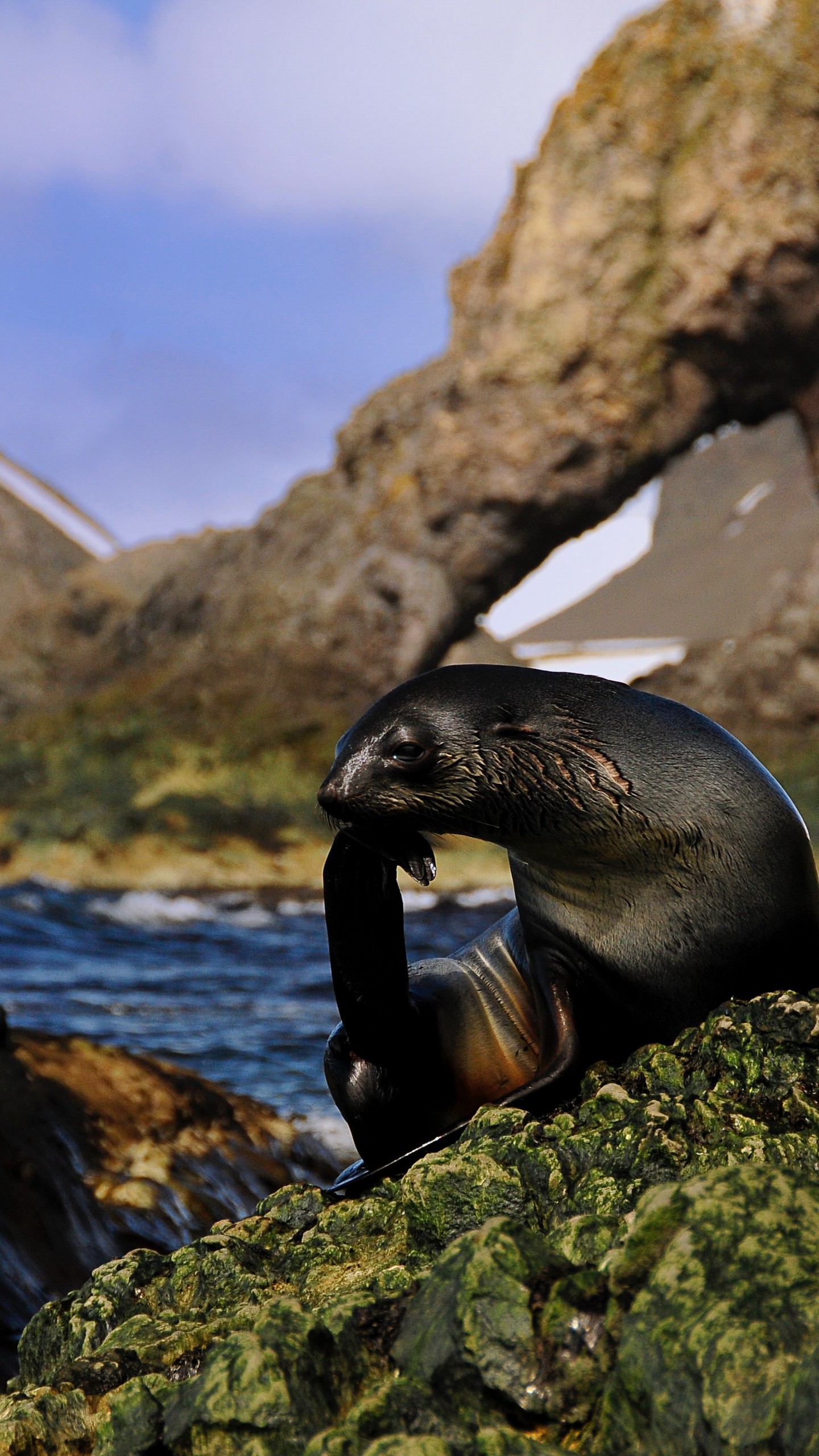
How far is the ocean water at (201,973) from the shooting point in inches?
306

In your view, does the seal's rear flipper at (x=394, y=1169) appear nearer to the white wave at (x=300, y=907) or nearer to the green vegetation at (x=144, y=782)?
the white wave at (x=300, y=907)

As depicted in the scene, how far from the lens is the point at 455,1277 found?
1749 millimetres

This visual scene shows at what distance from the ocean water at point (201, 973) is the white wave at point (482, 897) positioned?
0.04 m

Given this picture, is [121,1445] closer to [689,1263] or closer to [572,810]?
[689,1263]

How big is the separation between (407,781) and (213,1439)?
130 centimetres

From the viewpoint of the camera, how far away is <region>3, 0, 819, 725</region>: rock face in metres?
18.7

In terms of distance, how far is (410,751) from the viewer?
2.73 metres

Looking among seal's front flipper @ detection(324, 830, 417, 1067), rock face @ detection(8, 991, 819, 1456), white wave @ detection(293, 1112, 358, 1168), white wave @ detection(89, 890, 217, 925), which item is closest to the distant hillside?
white wave @ detection(89, 890, 217, 925)

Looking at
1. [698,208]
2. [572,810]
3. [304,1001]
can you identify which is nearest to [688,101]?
[698,208]

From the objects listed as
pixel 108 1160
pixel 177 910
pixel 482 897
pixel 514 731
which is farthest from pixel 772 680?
pixel 514 731

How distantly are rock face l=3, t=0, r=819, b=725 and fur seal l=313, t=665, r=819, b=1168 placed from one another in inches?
680

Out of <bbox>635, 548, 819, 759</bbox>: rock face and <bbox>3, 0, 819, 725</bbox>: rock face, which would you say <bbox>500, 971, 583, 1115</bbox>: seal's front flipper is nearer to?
<bbox>635, 548, 819, 759</bbox>: rock face

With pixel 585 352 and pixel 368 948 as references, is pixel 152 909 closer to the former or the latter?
pixel 585 352

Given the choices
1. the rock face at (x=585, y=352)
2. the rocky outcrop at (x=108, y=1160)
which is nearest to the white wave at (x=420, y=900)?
the rock face at (x=585, y=352)
